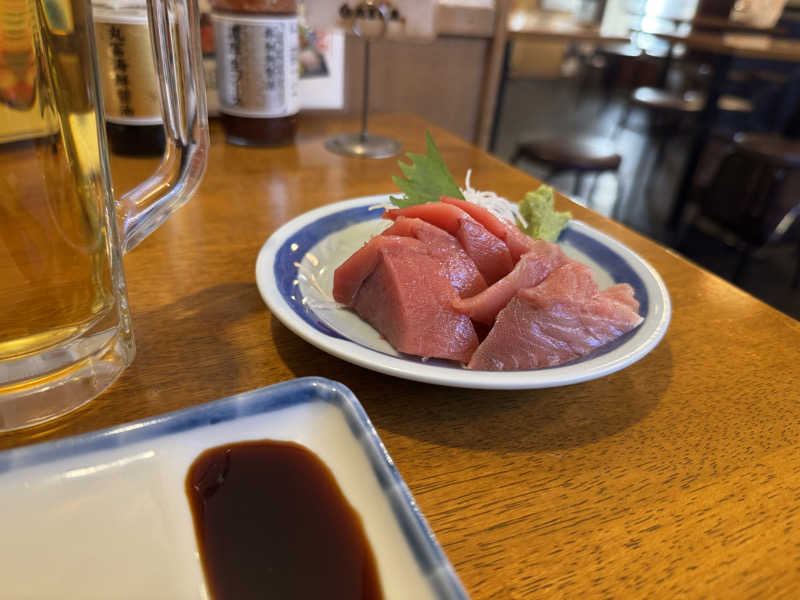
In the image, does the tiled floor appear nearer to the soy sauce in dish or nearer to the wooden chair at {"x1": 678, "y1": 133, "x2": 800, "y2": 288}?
the wooden chair at {"x1": 678, "y1": 133, "x2": 800, "y2": 288}

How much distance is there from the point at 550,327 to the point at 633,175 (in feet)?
14.2

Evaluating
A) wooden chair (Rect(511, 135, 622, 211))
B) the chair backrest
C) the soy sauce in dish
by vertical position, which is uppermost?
the soy sauce in dish

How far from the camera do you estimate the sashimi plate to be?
500mm

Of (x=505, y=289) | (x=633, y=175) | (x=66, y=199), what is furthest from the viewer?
(x=633, y=175)

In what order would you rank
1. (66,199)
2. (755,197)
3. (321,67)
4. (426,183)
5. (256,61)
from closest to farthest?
(66,199), (426,183), (256,61), (321,67), (755,197)

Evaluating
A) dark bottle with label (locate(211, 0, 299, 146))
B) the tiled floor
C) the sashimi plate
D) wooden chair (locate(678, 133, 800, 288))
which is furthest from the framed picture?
the tiled floor

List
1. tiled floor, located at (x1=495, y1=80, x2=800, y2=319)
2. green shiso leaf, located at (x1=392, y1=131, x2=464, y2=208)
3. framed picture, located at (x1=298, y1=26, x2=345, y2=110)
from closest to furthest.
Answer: green shiso leaf, located at (x1=392, y1=131, x2=464, y2=208), framed picture, located at (x1=298, y1=26, x2=345, y2=110), tiled floor, located at (x1=495, y1=80, x2=800, y2=319)

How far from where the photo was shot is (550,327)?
561mm

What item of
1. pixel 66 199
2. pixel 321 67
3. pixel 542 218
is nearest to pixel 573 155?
pixel 321 67

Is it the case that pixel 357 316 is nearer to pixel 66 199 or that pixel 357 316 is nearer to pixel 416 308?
pixel 416 308

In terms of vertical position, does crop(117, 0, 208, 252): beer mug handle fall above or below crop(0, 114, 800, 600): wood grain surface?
above

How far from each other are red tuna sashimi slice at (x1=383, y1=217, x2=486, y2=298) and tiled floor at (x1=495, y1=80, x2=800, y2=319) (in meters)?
2.30

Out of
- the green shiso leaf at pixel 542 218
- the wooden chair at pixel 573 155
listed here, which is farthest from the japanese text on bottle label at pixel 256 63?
the wooden chair at pixel 573 155

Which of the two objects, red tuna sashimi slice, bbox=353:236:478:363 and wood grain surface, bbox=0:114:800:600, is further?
red tuna sashimi slice, bbox=353:236:478:363
